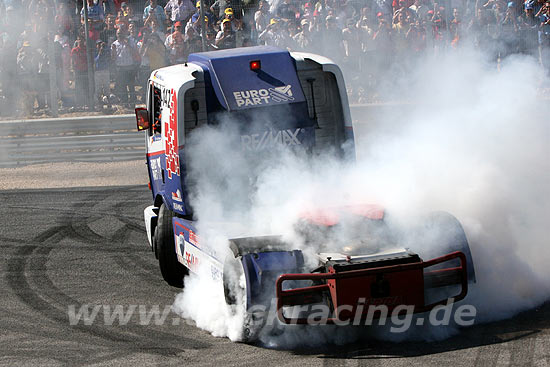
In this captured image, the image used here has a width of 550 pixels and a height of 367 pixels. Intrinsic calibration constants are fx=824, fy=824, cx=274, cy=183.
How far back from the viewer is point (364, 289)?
19.2 ft

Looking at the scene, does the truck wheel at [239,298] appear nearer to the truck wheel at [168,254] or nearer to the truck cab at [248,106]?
the truck cab at [248,106]

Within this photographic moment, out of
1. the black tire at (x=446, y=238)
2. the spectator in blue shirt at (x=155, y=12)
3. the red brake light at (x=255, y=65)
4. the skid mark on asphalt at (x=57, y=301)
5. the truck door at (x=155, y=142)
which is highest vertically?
the spectator in blue shirt at (x=155, y=12)

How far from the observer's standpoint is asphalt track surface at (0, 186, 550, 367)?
579cm

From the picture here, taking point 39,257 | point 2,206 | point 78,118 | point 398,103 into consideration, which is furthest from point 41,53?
point 39,257

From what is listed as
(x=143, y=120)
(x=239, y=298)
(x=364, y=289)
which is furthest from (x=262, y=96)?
(x=364, y=289)

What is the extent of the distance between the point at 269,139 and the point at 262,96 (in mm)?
426

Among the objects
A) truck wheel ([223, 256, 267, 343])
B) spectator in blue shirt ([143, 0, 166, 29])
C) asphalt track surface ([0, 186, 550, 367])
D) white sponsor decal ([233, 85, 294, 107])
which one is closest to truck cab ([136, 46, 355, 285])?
white sponsor decal ([233, 85, 294, 107])

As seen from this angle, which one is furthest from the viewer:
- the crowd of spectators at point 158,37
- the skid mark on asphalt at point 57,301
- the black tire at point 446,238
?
the crowd of spectators at point 158,37

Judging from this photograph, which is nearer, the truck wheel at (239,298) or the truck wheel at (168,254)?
the truck wheel at (239,298)

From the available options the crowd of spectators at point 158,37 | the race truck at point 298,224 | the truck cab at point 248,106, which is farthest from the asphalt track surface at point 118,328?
the crowd of spectators at point 158,37

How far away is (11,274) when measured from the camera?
887cm

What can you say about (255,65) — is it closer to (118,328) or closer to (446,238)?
(446,238)

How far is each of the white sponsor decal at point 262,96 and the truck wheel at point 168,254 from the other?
4.56 feet

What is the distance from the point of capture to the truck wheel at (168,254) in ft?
27.1
